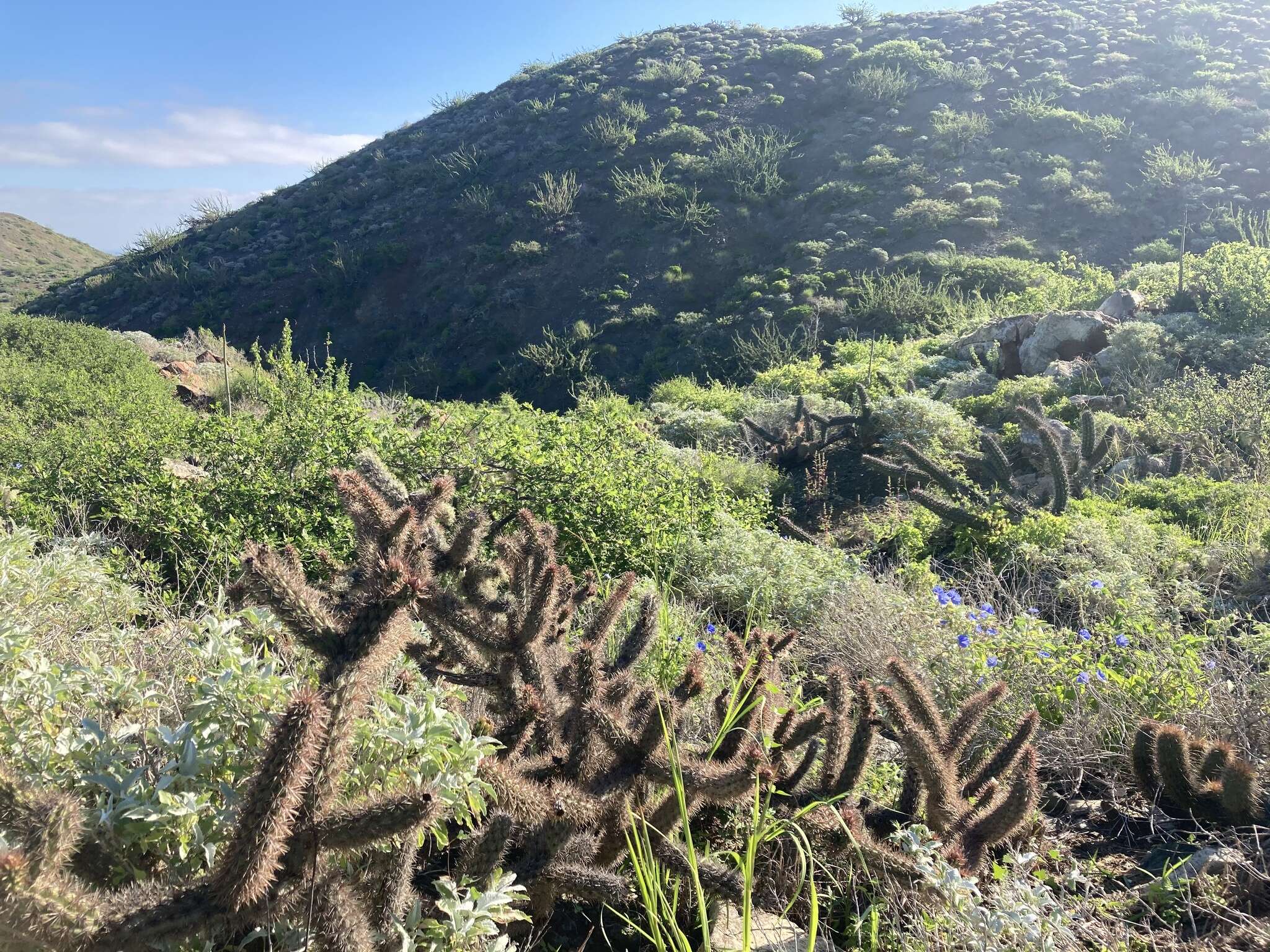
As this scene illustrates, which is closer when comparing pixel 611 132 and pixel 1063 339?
pixel 1063 339

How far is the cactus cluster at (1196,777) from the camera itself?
2.49m

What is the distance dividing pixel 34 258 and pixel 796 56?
33.5 metres

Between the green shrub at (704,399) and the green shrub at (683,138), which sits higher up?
the green shrub at (683,138)

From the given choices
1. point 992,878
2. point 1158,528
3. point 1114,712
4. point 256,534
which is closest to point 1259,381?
point 1158,528

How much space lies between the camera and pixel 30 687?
2.01 m

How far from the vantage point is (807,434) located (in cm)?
981

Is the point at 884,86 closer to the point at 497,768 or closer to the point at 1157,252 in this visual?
the point at 1157,252

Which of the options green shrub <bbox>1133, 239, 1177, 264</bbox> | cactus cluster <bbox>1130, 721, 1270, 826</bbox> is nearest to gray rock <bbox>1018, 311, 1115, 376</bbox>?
green shrub <bbox>1133, 239, 1177, 264</bbox>

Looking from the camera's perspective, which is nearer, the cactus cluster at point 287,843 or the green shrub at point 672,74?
the cactus cluster at point 287,843

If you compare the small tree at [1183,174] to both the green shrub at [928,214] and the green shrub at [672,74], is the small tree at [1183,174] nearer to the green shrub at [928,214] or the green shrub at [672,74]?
the green shrub at [928,214]

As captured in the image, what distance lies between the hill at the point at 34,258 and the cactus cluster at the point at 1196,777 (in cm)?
3741

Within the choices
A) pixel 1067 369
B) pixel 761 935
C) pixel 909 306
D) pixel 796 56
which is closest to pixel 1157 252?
pixel 909 306

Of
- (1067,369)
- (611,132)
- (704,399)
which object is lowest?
(704,399)

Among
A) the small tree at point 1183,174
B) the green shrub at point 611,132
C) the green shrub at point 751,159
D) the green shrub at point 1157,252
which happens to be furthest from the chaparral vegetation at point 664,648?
the green shrub at point 611,132
